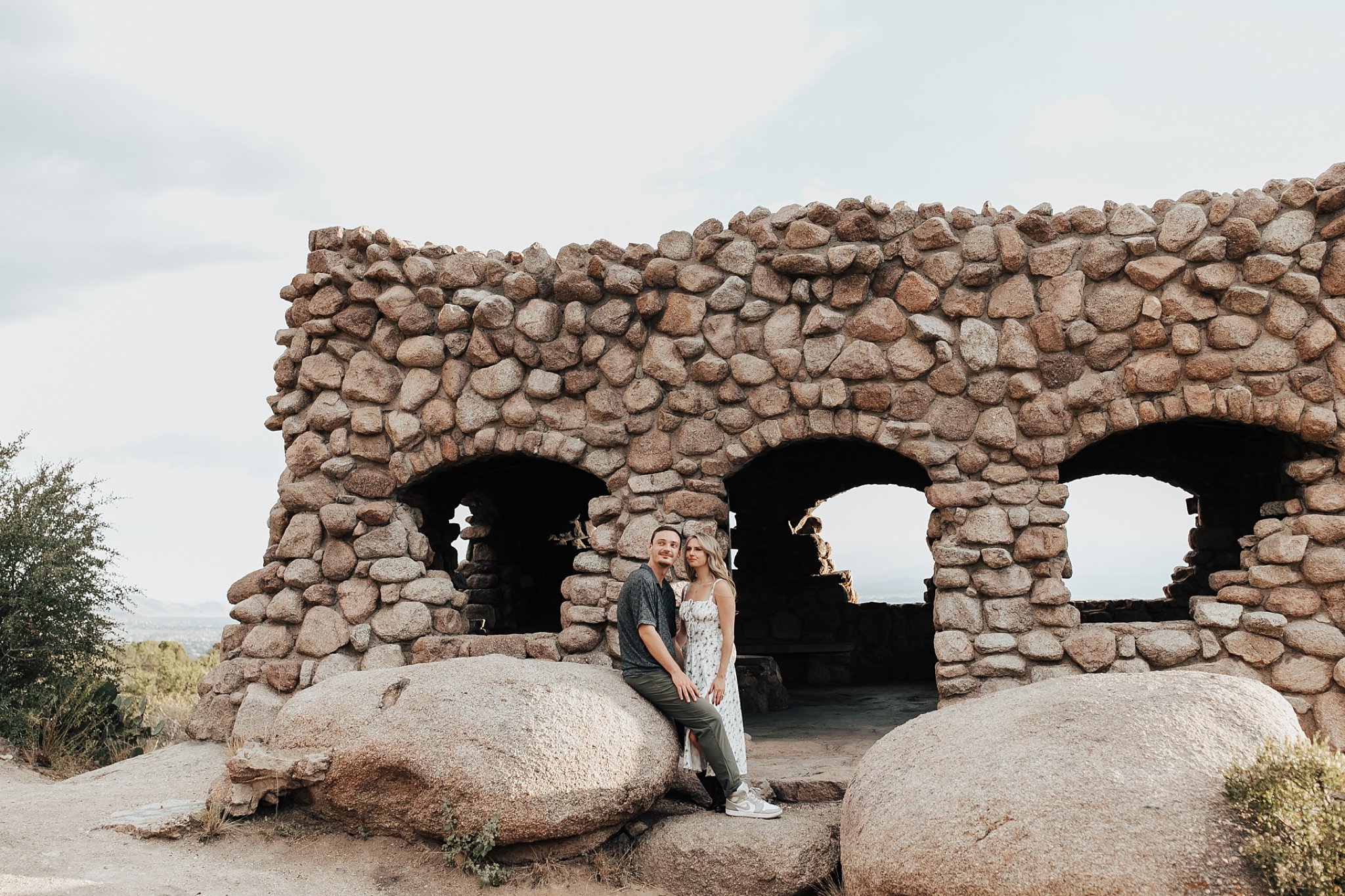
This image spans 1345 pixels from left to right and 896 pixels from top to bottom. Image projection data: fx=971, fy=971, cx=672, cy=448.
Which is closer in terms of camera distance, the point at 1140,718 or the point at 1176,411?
the point at 1140,718

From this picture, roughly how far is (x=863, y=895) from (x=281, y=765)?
2980 mm

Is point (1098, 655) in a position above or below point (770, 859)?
above

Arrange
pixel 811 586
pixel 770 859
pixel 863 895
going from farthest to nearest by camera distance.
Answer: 1. pixel 811 586
2. pixel 770 859
3. pixel 863 895

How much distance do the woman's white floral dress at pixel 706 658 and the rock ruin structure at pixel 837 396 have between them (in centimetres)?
139

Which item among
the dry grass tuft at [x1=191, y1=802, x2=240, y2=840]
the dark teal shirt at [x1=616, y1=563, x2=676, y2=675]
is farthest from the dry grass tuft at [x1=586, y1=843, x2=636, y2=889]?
the dry grass tuft at [x1=191, y1=802, x2=240, y2=840]

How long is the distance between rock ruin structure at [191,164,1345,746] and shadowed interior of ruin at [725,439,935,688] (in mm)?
4351

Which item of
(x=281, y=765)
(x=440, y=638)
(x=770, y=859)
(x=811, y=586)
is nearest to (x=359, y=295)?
(x=440, y=638)

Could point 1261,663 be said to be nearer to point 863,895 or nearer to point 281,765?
point 863,895

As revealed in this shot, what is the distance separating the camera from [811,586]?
11750 mm

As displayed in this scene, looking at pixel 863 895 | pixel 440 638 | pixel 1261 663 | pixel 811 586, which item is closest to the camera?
pixel 863 895

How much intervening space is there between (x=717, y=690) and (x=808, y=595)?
6353 mm

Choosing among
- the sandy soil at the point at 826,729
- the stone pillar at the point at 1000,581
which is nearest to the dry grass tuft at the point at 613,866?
the sandy soil at the point at 826,729

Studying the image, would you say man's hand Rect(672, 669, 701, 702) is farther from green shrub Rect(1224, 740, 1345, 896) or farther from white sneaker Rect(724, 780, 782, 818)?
green shrub Rect(1224, 740, 1345, 896)

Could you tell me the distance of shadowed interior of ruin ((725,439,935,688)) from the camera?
1148 cm
